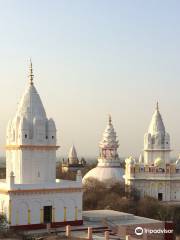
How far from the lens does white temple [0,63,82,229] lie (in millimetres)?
31094

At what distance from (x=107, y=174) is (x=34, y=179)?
799 inches

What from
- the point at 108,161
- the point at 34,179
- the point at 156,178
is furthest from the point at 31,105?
the point at 108,161

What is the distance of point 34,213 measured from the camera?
31469 mm

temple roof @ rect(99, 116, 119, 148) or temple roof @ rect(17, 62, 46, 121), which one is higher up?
temple roof @ rect(17, 62, 46, 121)

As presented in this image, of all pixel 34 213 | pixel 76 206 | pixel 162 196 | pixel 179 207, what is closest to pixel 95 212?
pixel 76 206

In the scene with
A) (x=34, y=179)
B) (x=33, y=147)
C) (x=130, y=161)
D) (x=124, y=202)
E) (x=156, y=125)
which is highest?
(x=156, y=125)

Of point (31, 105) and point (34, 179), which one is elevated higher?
point (31, 105)

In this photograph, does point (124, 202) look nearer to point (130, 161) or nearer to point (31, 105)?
point (130, 161)

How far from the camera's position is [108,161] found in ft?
178

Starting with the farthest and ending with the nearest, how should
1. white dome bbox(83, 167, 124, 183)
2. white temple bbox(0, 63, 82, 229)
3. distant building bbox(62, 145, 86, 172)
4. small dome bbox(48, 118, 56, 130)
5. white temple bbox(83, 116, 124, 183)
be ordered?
distant building bbox(62, 145, 86, 172) → white temple bbox(83, 116, 124, 183) → white dome bbox(83, 167, 124, 183) → small dome bbox(48, 118, 56, 130) → white temple bbox(0, 63, 82, 229)

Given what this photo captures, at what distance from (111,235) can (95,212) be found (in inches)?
244

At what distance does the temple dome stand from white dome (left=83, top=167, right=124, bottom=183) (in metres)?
4.76

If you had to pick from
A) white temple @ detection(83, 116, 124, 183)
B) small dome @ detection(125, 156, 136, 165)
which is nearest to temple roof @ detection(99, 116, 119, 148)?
white temple @ detection(83, 116, 124, 183)

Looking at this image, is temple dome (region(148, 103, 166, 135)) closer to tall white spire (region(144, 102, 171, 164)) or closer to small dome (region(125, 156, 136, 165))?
tall white spire (region(144, 102, 171, 164))
